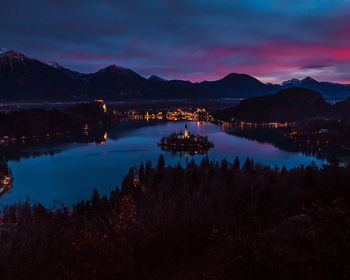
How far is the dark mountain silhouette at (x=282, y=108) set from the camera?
167 metres

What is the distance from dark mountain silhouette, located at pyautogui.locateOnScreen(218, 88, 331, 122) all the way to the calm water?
6131 cm

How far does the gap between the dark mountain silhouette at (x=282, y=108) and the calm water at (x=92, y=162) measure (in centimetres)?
6131

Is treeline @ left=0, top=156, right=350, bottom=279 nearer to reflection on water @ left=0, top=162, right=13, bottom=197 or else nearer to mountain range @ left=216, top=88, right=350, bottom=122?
reflection on water @ left=0, top=162, right=13, bottom=197

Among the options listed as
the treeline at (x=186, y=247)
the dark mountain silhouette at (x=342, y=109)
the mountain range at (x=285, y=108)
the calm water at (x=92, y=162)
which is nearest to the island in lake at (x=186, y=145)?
the calm water at (x=92, y=162)

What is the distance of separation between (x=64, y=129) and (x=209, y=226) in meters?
126

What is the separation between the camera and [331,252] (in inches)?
141

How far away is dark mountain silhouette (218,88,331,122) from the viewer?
16725 centimetres

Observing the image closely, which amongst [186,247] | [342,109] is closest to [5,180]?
[186,247]

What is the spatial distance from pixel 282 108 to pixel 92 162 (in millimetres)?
120111

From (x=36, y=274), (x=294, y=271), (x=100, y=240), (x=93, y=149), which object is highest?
(x=100, y=240)

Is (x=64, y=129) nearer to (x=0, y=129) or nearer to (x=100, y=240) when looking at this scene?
(x=0, y=129)

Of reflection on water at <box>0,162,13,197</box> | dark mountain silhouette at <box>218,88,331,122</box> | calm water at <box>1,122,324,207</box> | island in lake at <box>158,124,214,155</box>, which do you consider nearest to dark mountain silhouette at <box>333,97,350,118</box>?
dark mountain silhouette at <box>218,88,331,122</box>

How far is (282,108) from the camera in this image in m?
174

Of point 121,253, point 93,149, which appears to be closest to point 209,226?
point 121,253
